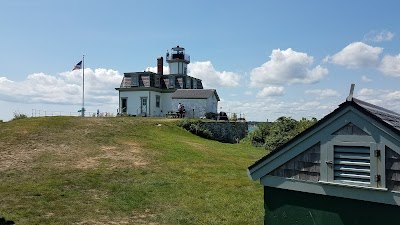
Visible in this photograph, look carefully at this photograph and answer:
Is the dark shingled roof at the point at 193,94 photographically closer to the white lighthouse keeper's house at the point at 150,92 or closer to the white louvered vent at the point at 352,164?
the white lighthouse keeper's house at the point at 150,92

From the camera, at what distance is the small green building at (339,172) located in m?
6.65

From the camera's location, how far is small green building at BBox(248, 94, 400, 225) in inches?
262

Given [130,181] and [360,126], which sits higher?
[360,126]

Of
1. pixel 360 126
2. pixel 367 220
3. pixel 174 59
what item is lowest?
pixel 367 220

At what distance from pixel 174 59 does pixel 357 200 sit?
178 ft

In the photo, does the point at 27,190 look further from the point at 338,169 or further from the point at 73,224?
the point at 338,169

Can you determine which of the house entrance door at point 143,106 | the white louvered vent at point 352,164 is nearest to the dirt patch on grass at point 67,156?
the white louvered vent at point 352,164

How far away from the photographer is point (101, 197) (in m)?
15.6

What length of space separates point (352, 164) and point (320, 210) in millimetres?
1193

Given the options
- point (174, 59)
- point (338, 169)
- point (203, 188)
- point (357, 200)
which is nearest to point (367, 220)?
point (357, 200)

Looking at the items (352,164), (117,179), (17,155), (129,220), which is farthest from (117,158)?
(352,164)

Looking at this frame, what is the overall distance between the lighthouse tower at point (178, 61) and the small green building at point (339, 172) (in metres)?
52.5

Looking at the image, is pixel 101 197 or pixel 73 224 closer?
pixel 73 224

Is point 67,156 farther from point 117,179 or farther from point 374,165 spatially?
point 374,165
